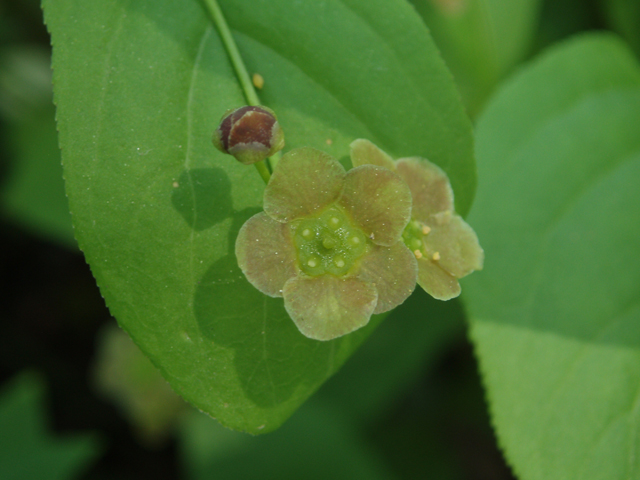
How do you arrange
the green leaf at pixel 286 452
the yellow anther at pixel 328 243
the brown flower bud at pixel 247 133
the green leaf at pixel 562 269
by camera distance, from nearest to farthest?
the brown flower bud at pixel 247 133
the yellow anther at pixel 328 243
the green leaf at pixel 562 269
the green leaf at pixel 286 452

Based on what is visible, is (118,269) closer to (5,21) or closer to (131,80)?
(131,80)

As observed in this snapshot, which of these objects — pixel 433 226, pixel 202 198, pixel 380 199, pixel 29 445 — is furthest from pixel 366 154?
pixel 29 445

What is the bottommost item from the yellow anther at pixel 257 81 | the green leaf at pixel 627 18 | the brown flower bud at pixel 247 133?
the green leaf at pixel 627 18

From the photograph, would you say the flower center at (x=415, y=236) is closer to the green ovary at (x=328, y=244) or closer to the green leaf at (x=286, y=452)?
the green ovary at (x=328, y=244)

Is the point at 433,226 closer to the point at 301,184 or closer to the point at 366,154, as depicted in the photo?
the point at 366,154

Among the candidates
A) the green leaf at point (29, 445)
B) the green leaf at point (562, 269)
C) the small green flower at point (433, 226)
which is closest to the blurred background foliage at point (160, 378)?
the green leaf at point (29, 445)

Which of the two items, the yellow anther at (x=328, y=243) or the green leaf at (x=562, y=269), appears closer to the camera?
the yellow anther at (x=328, y=243)

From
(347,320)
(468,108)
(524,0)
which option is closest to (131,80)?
(347,320)
